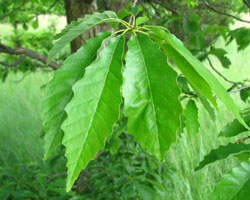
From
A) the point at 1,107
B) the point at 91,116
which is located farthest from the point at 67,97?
the point at 1,107

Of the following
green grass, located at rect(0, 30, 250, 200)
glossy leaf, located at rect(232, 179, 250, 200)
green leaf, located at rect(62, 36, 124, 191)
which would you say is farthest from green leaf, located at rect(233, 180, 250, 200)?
green grass, located at rect(0, 30, 250, 200)

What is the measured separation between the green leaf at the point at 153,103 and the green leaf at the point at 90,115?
20mm

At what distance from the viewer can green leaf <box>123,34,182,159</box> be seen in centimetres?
32

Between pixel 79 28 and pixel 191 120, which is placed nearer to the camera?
pixel 79 28

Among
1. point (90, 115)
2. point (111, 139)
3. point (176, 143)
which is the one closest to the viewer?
point (90, 115)

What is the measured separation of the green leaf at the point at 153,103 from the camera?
12.6 inches

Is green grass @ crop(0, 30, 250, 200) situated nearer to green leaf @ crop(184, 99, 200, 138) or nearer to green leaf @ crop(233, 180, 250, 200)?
green leaf @ crop(184, 99, 200, 138)

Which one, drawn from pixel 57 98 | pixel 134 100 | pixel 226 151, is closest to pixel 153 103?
pixel 134 100

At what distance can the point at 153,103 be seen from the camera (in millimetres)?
331

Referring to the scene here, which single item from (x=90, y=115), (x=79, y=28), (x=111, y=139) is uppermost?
(x=79, y=28)

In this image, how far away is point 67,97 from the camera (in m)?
0.39

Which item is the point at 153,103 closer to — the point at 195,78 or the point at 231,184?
the point at 195,78

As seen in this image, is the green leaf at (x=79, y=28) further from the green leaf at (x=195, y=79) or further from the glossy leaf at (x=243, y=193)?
the glossy leaf at (x=243, y=193)

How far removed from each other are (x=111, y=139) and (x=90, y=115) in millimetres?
891
